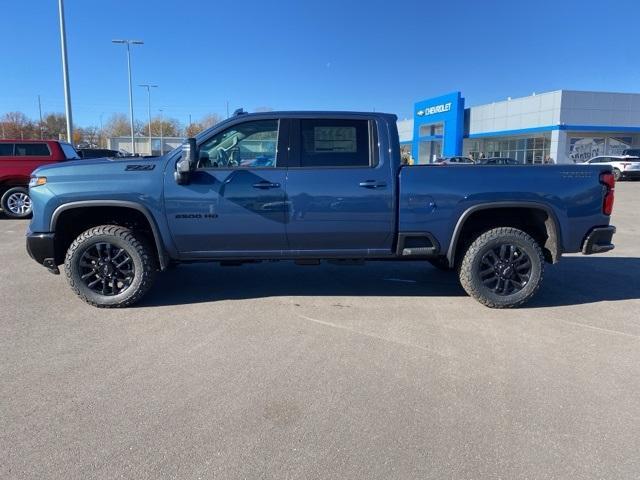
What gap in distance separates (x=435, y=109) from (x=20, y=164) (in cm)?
4443

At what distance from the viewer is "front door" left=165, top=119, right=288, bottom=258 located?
15.8 feet

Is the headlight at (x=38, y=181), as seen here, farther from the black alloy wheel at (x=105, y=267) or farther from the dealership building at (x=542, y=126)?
the dealership building at (x=542, y=126)

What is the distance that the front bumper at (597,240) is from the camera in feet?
16.7

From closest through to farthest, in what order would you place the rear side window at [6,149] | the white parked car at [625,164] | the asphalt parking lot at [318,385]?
the asphalt parking lot at [318,385], the rear side window at [6,149], the white parked car at [625,164]

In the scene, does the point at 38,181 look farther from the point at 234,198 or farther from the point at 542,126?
the point at 542,126

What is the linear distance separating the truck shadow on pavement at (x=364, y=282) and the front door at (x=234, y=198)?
800 mm

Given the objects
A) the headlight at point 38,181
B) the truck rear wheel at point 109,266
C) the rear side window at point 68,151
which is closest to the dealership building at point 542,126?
the rear side window at point 68,151

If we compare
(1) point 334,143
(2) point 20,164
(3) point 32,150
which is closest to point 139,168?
(1) point 334,143

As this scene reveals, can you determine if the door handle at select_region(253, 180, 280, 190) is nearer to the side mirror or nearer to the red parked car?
the side mirror

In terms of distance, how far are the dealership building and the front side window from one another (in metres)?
34.7

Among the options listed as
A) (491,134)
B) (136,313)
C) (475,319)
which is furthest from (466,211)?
(491,134)

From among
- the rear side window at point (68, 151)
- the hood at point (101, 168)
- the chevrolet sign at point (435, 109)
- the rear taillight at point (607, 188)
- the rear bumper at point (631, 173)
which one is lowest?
the rear taillight at point (607, 188)

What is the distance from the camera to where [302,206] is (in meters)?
4.88

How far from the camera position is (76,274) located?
196 inches
